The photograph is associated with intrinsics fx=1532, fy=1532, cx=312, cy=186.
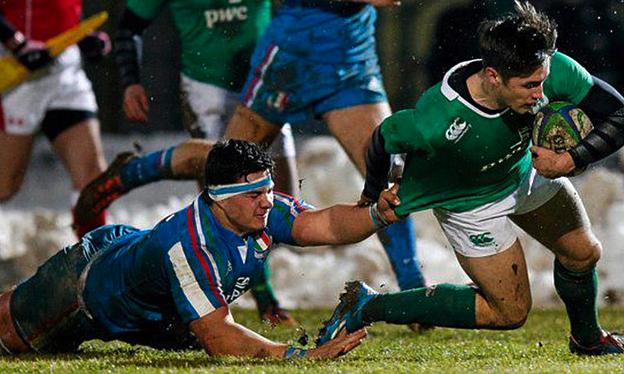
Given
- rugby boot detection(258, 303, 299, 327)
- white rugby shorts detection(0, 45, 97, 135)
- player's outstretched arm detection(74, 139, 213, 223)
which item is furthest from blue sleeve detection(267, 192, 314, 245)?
white rugby shorts detection(0, 45, 97, 135)

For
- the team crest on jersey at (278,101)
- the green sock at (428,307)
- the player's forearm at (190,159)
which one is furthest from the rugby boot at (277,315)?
the green sock at (428,307)

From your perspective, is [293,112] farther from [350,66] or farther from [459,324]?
[459,324]

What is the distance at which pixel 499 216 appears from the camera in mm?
6082

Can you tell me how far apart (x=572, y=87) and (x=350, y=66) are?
1.85 m

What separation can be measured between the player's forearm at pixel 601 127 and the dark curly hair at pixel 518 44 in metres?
0.26

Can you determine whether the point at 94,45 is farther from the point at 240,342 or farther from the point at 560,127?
the point at 560,127

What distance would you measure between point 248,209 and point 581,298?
1.42 meters

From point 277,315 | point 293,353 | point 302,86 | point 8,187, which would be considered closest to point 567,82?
point 293,353

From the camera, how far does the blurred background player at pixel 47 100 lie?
838 centimetres

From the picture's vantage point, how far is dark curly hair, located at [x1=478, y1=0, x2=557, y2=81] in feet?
18.5

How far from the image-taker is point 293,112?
7.59 meters

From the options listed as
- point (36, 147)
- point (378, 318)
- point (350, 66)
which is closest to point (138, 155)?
point (350, 66)

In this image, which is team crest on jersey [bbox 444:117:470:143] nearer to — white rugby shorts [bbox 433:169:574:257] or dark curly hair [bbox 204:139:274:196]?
white rugby shorts [bbox 433:169:574:257]

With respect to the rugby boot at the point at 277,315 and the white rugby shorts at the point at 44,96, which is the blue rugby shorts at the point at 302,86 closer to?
the rugby boot at the point at 277,315
